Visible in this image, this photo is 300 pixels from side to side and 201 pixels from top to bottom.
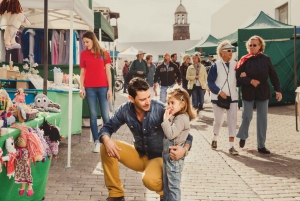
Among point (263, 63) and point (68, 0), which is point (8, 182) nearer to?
point (68, 0)

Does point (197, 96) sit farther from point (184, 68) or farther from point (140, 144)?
point (140, 144)

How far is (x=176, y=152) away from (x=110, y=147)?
0.68m

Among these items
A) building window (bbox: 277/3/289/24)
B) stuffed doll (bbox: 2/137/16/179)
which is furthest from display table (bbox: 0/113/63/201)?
building window (bbox: 277/3/289/24)

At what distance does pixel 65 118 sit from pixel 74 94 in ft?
2.33

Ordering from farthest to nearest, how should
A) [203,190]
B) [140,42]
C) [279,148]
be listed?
1. [140,42]
2. [279,148]
3. [203,190]

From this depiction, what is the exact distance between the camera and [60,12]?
8547 mm

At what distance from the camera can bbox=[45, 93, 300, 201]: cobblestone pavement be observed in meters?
4.84

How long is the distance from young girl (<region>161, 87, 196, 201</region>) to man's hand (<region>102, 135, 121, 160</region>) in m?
0.49

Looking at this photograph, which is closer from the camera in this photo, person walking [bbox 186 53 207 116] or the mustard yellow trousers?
the mustard yellow trousers

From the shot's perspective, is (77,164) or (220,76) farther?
(220,76)

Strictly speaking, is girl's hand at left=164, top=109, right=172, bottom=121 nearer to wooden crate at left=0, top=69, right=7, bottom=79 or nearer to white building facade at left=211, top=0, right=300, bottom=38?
wooden crate at left=0, top=69, right=7, bottom=79

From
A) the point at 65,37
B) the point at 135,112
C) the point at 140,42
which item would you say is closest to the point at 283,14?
the point at 65,37

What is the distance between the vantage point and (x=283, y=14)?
22.2 meters

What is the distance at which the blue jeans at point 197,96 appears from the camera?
13047 millimetres
